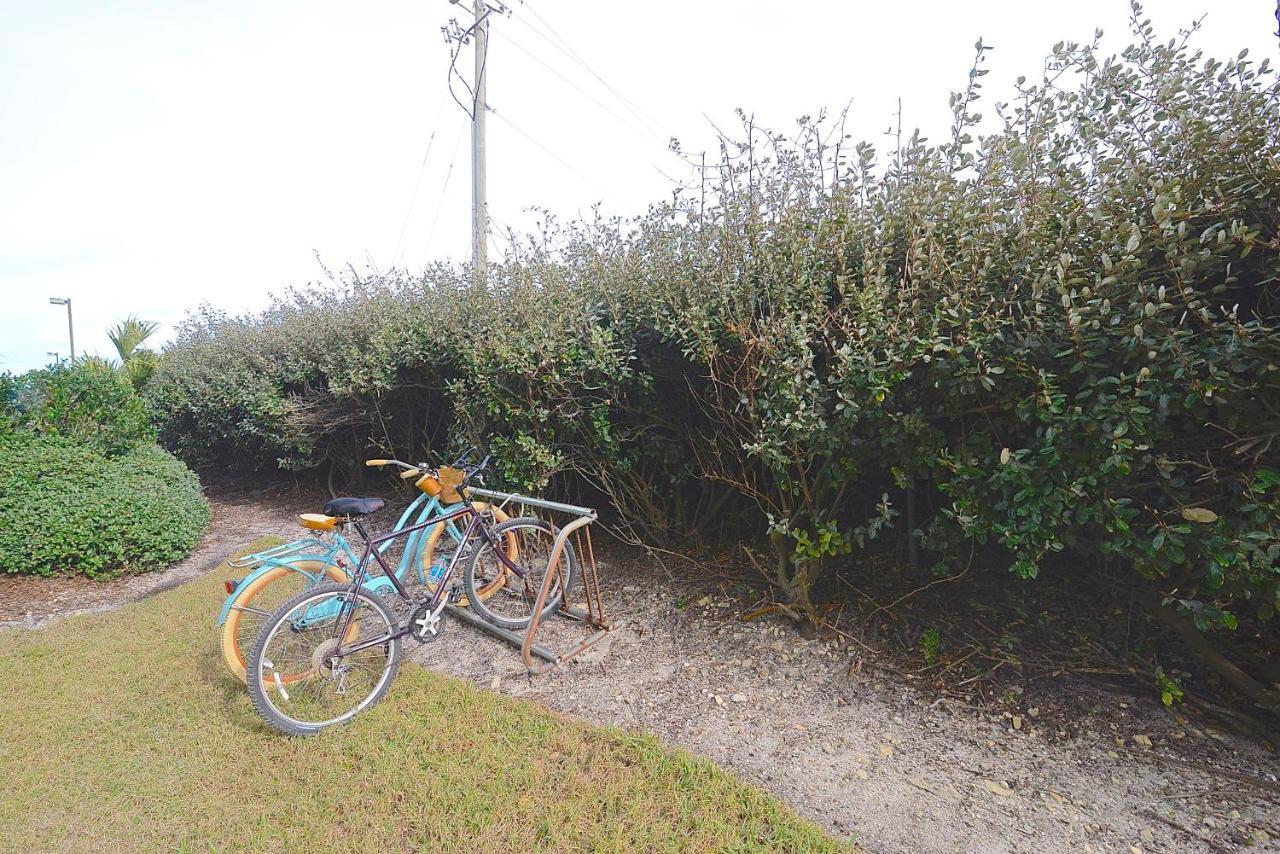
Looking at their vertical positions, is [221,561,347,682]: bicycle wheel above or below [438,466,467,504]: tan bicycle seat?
below

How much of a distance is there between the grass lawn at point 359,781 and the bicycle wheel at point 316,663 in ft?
0.41

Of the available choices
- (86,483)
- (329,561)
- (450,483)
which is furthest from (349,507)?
(86,483)

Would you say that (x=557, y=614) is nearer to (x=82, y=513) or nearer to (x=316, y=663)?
(x=316, y=663)

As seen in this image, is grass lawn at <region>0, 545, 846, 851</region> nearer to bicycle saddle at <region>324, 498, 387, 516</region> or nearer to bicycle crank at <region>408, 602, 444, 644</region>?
bicycle crank at <region>408, 602, 444, 644</region>

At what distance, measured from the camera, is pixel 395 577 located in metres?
3.38

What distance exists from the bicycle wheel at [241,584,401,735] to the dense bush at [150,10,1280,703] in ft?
5.25

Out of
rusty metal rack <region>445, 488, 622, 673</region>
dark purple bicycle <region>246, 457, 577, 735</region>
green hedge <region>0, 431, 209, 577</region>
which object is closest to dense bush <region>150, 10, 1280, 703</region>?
rusty metal rack <region>445, 488, 622, 673</region>

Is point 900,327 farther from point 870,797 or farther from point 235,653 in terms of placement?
point 235,653

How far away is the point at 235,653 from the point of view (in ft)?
9.95

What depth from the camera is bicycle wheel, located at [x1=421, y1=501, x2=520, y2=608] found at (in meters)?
3.77

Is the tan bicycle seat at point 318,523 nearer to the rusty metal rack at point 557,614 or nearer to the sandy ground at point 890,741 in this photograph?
the rusty metal rack at point 557,614

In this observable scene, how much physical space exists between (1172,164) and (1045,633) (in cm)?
225

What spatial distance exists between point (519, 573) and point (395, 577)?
0.79 meters

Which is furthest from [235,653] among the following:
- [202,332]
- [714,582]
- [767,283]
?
[202,332]
